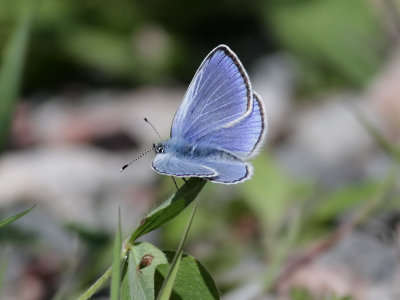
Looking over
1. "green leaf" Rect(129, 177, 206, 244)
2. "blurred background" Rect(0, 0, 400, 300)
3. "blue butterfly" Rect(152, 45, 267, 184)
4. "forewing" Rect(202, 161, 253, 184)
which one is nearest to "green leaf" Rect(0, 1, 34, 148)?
"blurred background" Rect(0, 0, 400, 300)

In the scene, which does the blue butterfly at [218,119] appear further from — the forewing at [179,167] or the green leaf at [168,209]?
the green leaf at [168,209]

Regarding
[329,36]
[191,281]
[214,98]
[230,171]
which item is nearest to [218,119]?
[214,98]

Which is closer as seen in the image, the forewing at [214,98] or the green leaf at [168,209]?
the green leaf at [168,209]

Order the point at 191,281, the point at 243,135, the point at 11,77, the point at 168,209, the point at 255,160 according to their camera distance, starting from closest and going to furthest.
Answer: the point at 168,209
the point at 191,281
the point at 243,135
the point at 11,77
the point at 255,160

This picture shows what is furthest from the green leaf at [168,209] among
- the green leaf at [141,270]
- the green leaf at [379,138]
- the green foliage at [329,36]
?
the green foliage at [329,36]

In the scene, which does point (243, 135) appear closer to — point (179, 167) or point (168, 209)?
point (179, 167)

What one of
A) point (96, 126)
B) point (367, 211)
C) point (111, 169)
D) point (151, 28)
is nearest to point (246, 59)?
point (151, 28)

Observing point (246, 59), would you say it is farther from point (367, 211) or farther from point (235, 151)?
point (235, 151)
